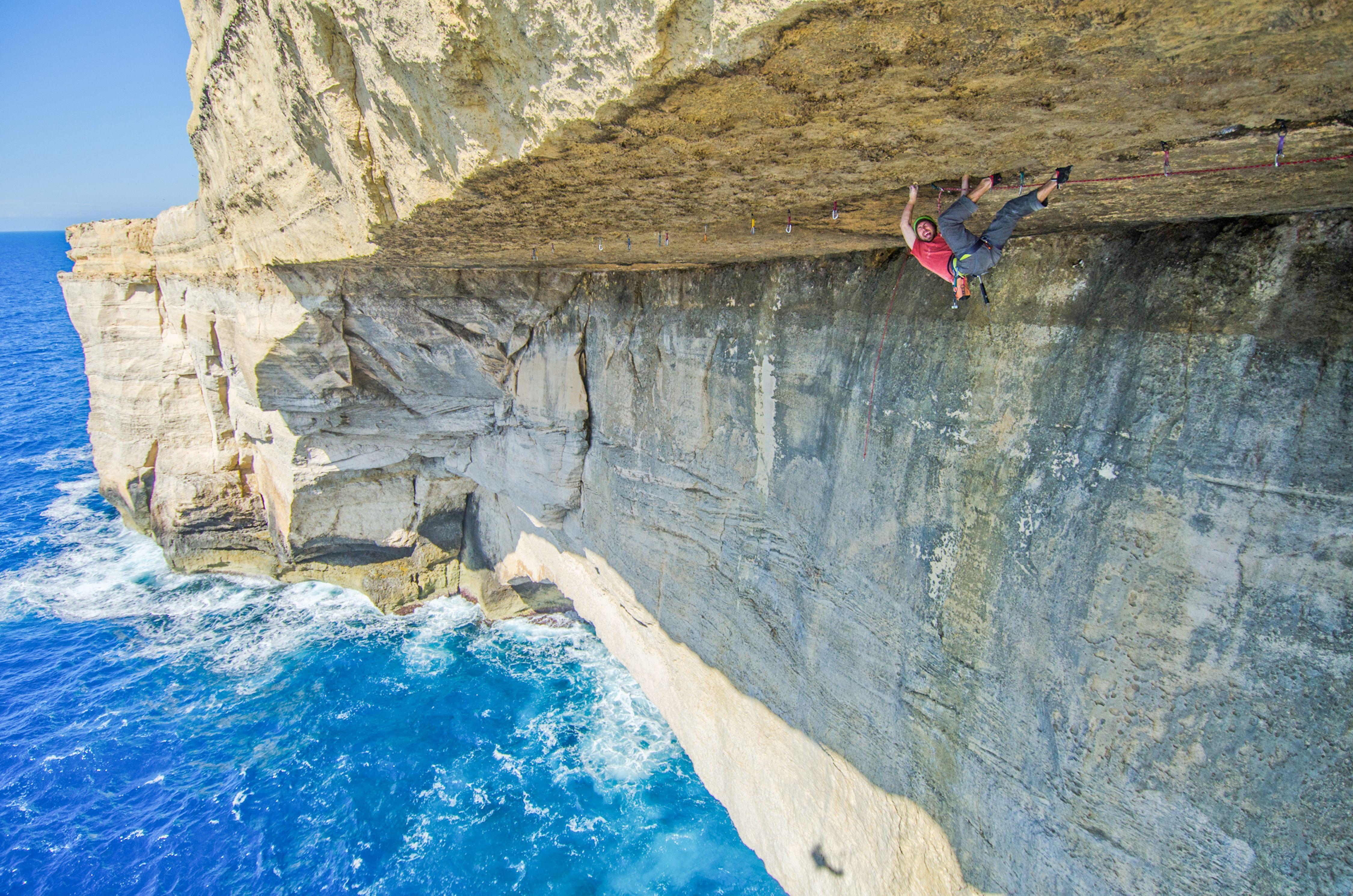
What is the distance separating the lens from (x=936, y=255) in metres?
3.81

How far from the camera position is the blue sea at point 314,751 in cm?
884

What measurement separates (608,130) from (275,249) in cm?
698

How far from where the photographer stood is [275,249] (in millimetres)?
8047

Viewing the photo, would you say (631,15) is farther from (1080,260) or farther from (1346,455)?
(1346,455)

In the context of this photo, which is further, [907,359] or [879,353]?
[879,353]

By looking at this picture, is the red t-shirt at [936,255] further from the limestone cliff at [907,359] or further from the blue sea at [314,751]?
the blue sea at [314,751]

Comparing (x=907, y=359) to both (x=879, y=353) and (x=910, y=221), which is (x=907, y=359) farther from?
(x=910, y=221)

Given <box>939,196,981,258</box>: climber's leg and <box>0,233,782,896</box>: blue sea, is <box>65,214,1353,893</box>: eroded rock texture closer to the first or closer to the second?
<box>939,196,981,258</box>: climber's leg

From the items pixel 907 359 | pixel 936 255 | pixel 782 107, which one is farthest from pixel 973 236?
pixel 907 359

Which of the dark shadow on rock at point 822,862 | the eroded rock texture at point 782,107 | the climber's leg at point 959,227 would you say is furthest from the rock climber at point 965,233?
the dark shadow on rock at point 822,862

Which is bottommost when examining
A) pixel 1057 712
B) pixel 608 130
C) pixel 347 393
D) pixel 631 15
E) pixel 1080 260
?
pixel 1057 712

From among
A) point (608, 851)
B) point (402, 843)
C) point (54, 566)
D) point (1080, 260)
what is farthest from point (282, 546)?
point (1080, 260)

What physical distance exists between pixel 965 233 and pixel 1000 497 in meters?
2.26

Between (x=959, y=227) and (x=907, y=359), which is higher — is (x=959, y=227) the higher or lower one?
the higher one
